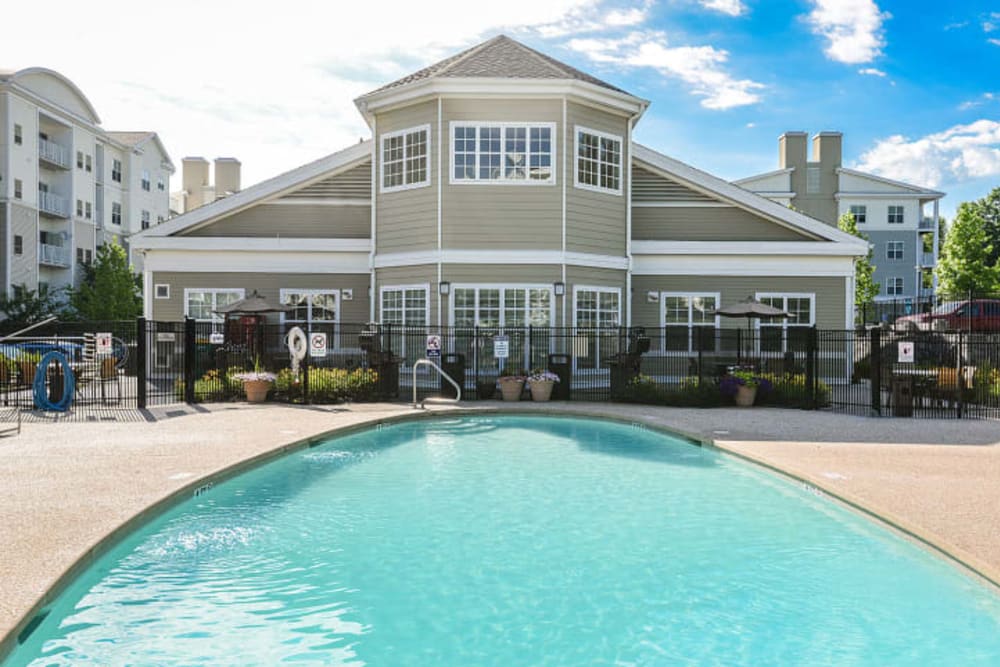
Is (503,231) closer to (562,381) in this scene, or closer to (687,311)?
(562,381)

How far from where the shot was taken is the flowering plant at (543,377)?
52.6ft

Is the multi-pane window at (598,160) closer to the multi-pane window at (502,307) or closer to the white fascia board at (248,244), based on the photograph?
the multi-pane window at (502,307)

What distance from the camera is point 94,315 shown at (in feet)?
119

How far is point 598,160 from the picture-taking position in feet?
59.7

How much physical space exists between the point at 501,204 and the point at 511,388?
4601 mm

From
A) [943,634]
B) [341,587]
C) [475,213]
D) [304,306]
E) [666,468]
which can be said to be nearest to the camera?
[943,634]

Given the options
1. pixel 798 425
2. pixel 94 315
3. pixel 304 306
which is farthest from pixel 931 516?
pixel 94 315

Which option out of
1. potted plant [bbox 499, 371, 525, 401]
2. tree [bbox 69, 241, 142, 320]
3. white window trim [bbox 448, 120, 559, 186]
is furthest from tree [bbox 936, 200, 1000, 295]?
tree [bbox 69, 241, 142, 320]

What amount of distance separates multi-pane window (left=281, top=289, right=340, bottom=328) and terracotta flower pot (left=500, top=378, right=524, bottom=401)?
6114 mm

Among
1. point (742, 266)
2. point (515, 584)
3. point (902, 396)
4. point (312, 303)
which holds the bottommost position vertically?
point (515, 584)

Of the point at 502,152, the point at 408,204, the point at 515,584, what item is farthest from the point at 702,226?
the point at 515,584

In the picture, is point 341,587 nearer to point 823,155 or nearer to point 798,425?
point 798,425

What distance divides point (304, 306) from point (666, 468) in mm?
13045

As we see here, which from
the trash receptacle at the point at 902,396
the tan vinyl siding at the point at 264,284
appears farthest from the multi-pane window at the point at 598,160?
the trash receptacle at the point at 902,396
